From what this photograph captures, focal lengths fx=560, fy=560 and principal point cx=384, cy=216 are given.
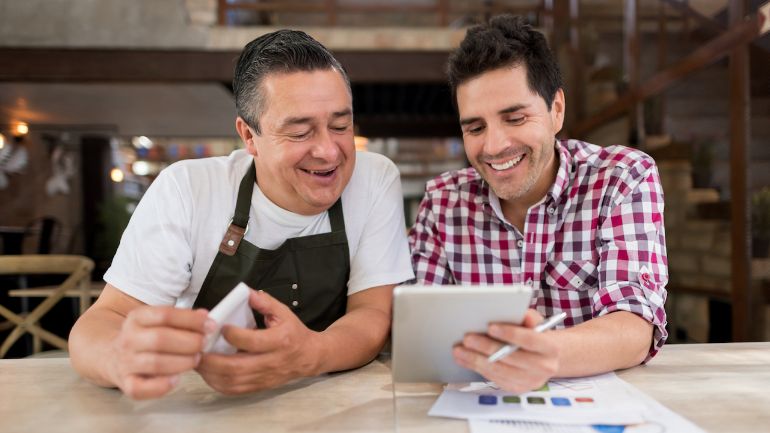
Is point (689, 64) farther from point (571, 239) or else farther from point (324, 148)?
point (324, 148)

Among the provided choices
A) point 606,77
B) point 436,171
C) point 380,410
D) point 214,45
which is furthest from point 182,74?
point 436,171

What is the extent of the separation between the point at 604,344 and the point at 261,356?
0.65 meters

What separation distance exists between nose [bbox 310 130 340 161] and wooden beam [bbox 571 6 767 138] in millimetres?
2614

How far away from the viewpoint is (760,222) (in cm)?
296

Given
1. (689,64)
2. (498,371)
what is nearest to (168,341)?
(498,371)

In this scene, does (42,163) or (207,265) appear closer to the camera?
(207,265)

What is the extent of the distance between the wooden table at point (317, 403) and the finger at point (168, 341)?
0.44 ft

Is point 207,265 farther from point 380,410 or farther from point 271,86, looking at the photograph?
point 380,410

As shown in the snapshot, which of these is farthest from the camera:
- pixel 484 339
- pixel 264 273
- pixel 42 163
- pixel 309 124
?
pixel 42 163

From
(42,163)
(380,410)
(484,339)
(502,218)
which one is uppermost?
(42,163)

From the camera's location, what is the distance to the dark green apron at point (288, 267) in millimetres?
1421

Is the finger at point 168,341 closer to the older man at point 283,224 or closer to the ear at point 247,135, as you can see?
the older man at point 283,224

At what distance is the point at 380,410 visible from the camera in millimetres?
949

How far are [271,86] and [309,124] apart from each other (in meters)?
0.13
